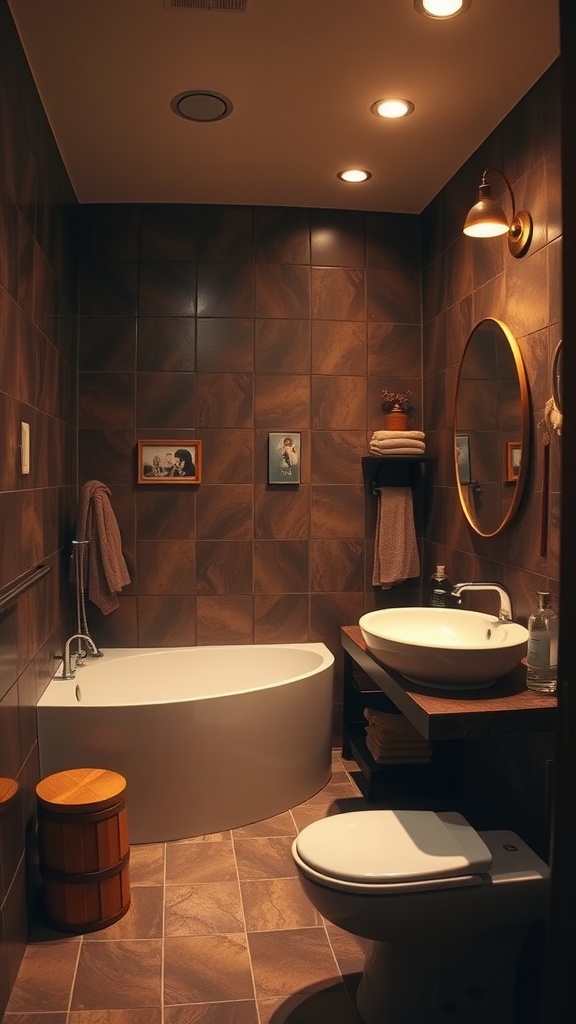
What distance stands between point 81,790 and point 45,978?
1.66ft

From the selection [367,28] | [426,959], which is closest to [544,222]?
[367,28]

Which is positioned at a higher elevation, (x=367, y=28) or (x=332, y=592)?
(x=367, y=28)

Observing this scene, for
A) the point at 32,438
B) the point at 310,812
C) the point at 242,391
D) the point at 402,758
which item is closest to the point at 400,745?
the point at 402,758

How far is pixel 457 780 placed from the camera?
10.2 feet

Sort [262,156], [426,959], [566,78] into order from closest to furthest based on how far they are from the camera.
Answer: [566,78] → [426,959] → [262,156]

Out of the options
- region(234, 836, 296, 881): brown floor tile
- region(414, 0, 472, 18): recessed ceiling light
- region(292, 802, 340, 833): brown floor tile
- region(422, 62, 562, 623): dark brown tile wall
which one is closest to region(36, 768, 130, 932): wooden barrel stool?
region(234, 836, 296, 881): brown floor tile

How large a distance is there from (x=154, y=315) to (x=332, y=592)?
5.14 ft

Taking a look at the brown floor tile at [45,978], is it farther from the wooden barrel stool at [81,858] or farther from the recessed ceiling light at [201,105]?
the recessed ceiling light at [201,105]

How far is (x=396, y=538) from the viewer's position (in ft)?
11.7

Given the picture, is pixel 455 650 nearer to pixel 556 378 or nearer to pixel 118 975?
pixel 556 378

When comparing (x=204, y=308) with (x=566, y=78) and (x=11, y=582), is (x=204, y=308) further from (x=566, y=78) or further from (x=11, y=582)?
(x=566, y=78)

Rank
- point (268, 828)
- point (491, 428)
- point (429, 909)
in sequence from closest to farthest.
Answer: point (429, 909) → point (491, 428) → point (268, 828)

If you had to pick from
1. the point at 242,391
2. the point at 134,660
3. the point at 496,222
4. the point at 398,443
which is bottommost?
the point at 134,660

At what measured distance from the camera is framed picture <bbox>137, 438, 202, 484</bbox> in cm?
357
